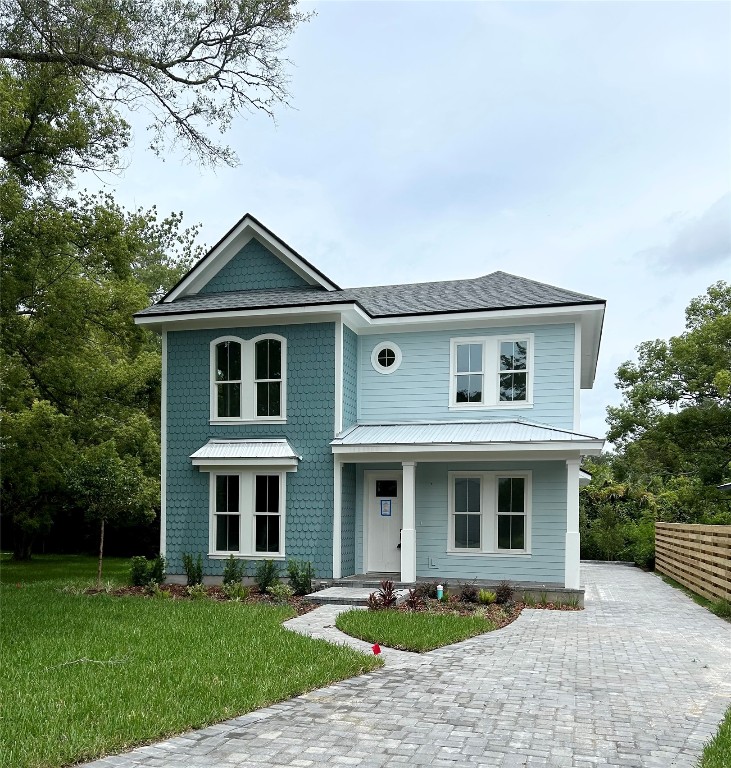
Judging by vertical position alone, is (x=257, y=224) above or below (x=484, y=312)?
above

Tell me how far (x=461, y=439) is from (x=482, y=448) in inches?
22.7

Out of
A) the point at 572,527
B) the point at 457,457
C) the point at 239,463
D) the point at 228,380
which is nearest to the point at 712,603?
the point at 572,527

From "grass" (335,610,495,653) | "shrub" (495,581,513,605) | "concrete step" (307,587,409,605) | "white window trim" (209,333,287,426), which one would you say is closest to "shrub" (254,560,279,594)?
"concrete step" (307,587,409,605)

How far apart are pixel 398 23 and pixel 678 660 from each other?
1118cm

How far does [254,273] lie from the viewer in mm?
18016

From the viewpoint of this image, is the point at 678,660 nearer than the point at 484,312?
Yes

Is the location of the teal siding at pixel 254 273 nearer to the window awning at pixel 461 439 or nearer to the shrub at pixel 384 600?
the window awning at pixel 461 439

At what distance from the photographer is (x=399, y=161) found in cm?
1798

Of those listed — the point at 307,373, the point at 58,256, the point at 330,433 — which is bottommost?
the point at 330,433

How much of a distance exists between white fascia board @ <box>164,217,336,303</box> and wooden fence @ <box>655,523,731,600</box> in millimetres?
9168

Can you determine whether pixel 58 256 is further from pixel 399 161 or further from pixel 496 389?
pixel 496 389

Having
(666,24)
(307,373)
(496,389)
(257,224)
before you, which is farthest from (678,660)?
(257,224)

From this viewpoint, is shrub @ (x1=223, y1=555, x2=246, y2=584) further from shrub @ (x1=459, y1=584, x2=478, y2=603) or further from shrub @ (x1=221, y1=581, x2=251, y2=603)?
shrub @ (x1=459, y1=584, x2=478, y2=603)

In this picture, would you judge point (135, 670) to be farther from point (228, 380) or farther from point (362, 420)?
point (362, 420)
